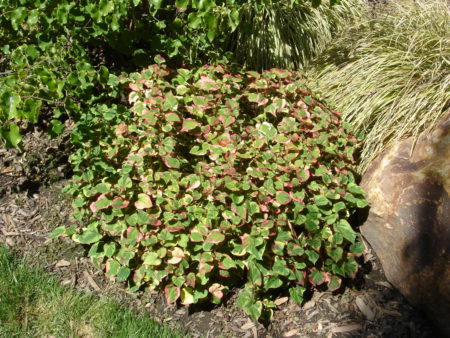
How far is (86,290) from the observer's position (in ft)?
9.21

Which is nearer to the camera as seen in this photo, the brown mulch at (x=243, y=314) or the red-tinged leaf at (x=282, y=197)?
the red-tinged leaf at (x=282, y=197)

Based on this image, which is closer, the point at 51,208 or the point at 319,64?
the point at 51,208

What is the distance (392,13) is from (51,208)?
3115 mm

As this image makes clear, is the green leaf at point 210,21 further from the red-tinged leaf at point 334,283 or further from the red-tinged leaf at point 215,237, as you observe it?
the red-tinged leaf at point 334,283

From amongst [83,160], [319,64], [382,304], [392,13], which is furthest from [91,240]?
[392,13]

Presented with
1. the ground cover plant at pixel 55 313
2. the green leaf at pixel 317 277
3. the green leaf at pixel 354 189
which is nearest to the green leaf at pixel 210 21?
the green leaf at pixel 354 189

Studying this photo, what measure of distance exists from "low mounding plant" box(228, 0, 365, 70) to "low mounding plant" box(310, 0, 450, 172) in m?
0.22

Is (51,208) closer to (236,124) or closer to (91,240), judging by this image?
(91,240)

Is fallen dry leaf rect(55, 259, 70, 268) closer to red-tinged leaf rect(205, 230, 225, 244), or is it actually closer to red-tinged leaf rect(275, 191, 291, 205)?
red-tinged leaf rect(205, 230, 225, 244)

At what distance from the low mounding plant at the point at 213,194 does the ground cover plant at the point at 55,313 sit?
20 cm

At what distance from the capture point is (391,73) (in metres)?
3.30

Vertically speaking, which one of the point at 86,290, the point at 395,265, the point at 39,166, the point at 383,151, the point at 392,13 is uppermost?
the point at 392,13

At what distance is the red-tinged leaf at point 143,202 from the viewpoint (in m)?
2.49

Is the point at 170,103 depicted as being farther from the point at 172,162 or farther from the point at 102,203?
the point at 102,203
